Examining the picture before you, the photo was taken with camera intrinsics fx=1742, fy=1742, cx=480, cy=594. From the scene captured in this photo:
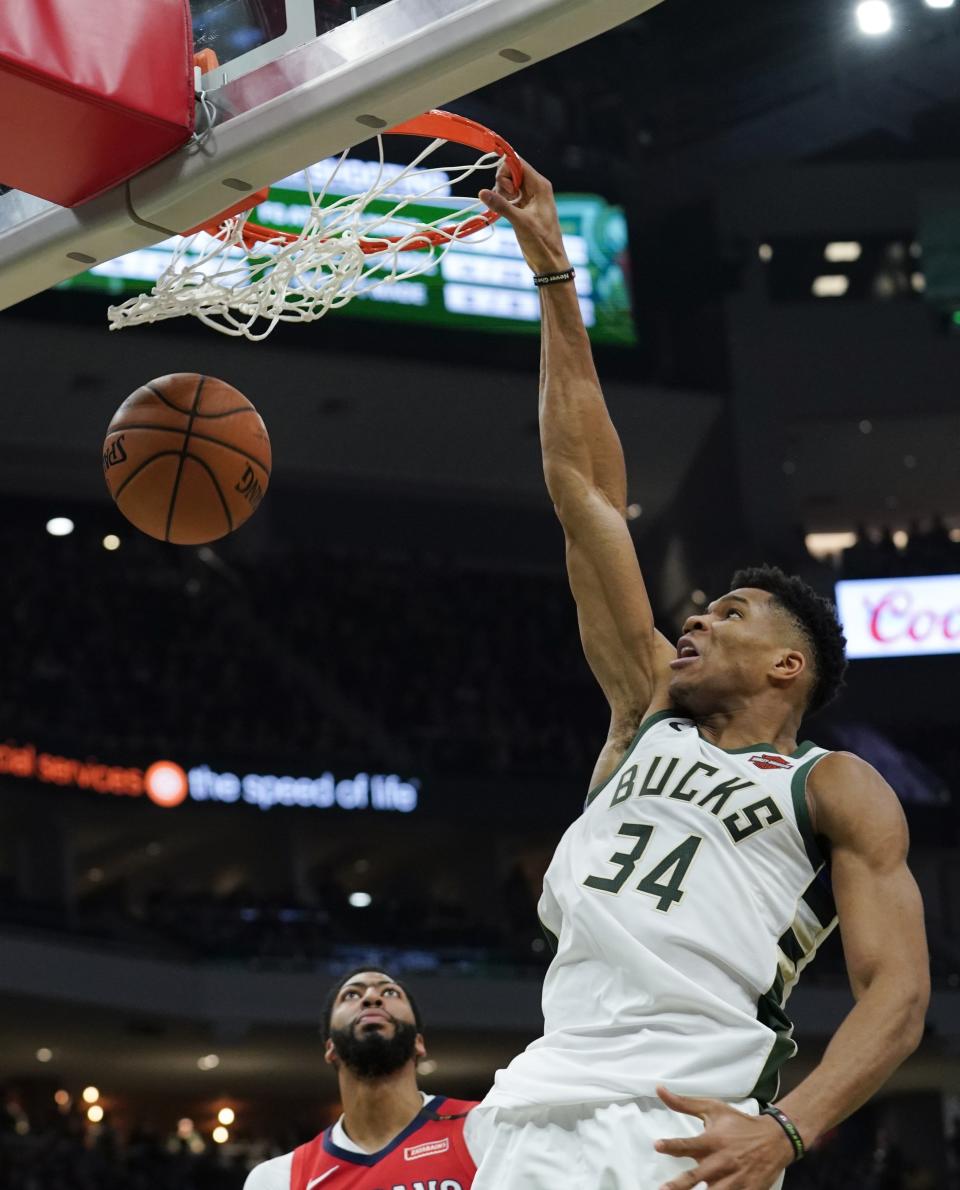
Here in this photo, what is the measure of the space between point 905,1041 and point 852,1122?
1961 centimetres

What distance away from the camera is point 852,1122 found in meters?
20.6

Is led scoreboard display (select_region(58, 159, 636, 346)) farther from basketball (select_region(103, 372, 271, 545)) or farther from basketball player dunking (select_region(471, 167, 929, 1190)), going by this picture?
basketball player dunking (select_region(471, 167, 929, 1190))

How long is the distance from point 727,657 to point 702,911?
48 cm

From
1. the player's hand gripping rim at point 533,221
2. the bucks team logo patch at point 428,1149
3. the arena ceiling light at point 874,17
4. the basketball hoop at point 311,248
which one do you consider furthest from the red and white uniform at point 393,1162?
the arena ceiling light at point 874,17

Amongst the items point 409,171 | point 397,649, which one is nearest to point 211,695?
point 397,649

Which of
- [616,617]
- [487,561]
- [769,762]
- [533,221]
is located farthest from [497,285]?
[769,762]

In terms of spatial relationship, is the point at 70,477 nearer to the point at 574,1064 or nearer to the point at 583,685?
the point at 583,685

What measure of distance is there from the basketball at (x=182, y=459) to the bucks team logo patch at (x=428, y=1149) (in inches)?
58.6

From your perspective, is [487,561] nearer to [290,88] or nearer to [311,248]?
[311,248]

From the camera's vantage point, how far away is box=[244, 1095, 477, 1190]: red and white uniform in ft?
12.9

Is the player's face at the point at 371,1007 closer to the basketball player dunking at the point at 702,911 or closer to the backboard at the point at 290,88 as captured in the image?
the basketball player dunking at the point at 702,911

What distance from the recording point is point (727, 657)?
2789 millimetres

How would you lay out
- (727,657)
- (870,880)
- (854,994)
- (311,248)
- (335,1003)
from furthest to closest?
(335,1003)
(311,248)
(727,657)
(870,880)
(854,994)

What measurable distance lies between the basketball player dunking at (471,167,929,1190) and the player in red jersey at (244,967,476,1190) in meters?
1.57
